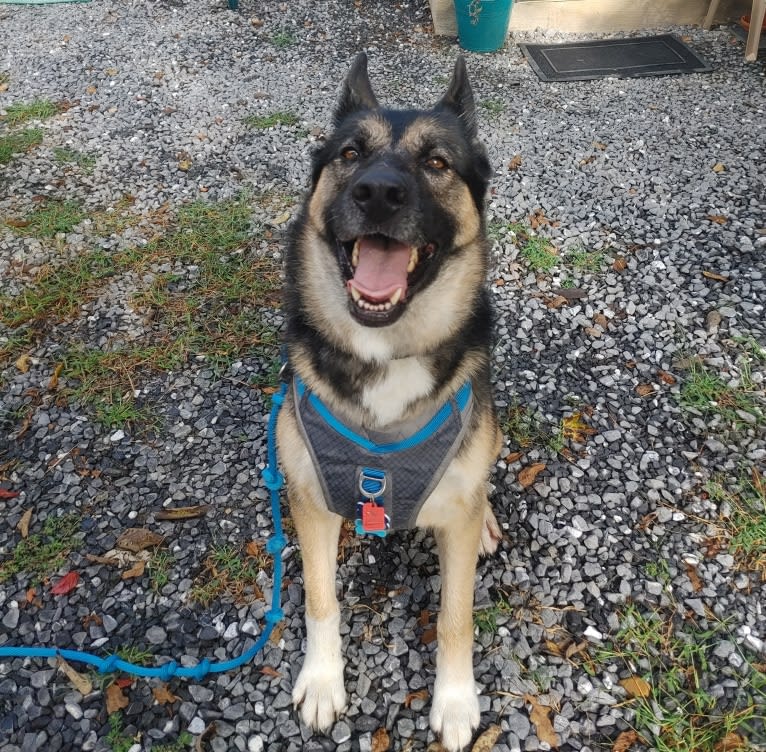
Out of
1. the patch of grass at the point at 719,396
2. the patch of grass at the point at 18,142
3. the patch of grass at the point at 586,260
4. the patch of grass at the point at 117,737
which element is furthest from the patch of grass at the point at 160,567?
the patch of grass at the point at 18,142

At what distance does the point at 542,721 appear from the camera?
246 centimetres

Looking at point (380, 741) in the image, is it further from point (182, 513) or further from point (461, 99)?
point (461, 99)

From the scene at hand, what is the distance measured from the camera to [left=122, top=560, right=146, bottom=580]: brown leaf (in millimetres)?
2957

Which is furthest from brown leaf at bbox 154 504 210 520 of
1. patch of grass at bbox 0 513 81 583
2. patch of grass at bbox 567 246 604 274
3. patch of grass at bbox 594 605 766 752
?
patch of grass at bbox 567 246 604 274

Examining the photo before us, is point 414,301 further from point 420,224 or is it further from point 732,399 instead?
point 732,399

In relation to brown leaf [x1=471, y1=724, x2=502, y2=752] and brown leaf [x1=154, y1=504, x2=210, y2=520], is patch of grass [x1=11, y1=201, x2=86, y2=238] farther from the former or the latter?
brown leaf [x1=471, y1=724, x2=502, y2=752]

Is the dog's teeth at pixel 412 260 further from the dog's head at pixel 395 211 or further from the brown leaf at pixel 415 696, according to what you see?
the brown leaf at pixel 415 696

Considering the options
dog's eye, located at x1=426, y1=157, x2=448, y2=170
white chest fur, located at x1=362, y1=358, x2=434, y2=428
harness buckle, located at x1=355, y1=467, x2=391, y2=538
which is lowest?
harness buckle, located at x1=355, y1=467, x2=391, y2=538

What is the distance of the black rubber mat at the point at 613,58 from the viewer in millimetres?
7336

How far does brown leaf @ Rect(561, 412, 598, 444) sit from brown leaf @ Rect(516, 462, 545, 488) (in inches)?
11.4

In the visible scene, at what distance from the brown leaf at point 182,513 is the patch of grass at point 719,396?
2.96 meters

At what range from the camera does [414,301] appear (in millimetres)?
2180

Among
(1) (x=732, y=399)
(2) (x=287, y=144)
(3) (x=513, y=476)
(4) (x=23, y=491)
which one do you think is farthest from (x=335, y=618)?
(2) (x=287, y=144)

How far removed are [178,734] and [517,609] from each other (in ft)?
5.22
